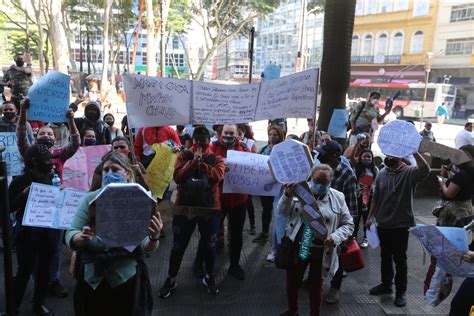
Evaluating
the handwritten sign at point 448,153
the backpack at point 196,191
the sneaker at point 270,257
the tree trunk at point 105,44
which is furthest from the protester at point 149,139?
the tree trunk at point 105,44

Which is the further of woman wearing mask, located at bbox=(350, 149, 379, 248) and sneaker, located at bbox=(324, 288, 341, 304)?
woman wearing mask, located at bbox=(350, 149, 379, 248)

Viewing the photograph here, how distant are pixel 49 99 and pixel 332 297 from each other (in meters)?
3.85

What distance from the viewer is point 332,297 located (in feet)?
14.0

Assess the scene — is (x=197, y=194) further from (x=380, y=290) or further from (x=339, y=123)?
(x=339, y=123)

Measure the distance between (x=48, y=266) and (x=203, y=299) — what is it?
1579 mm

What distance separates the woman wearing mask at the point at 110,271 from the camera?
244cm

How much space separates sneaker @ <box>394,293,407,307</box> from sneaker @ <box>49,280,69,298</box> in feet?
11.4

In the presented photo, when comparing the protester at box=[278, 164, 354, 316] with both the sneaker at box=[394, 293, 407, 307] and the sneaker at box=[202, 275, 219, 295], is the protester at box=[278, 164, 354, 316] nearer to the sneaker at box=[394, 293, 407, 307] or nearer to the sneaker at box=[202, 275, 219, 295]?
the sneaker at box=[202, 275, 219, 295]

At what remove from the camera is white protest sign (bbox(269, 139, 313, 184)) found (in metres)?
3.33

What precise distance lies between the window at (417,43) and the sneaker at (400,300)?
46.1 meters

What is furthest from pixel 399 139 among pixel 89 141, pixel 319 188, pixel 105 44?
pixel 105 44

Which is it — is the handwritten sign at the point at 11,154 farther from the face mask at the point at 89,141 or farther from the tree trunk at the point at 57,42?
the tree trunk at the point at 57,42

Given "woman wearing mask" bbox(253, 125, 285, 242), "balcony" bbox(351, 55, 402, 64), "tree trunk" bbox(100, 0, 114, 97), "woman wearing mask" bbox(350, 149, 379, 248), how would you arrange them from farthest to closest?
"balcony" bbox(351, 55, 402, 64) < "tree trunk" bbox(100, 0, 114, 97) < "woman wearing mask" bbox(350, 149, 379, 248) < "woman wearing mask" bbox(253, 125, 285, 242)

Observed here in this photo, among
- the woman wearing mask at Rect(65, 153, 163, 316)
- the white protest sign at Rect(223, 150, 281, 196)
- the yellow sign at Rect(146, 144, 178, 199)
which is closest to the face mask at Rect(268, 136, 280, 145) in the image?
the white protest sign at Rect(223, 150, 281, 196)
